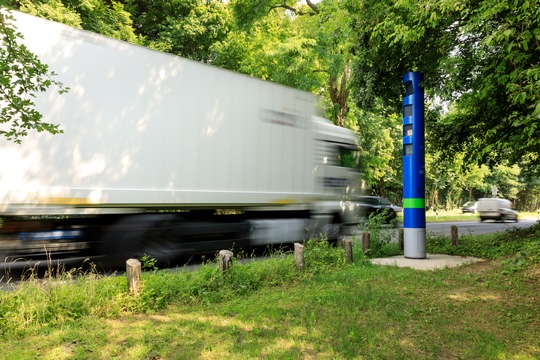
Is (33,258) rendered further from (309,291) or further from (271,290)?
(309,291)

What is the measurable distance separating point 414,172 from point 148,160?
19.4 ft

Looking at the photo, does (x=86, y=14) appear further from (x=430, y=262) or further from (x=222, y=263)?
(x=430, y=262)

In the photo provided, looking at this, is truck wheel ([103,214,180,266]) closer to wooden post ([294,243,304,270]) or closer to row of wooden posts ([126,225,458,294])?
row of wooden posts ([126,225,458,294])

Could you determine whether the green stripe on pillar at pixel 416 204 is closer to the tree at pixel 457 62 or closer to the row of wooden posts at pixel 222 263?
the tree at pixel 457 62

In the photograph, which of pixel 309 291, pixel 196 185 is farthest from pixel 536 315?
pixel 196 185

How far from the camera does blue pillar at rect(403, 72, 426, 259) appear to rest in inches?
360

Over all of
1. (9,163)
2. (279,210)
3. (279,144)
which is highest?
(279,144)

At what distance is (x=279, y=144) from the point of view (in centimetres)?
932

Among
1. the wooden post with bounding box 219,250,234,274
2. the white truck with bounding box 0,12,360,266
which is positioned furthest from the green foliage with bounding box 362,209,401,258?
the wooden post with bounding box 219,250,234,274

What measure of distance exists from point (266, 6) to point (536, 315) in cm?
1684

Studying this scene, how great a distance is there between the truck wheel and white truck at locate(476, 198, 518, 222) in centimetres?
2632

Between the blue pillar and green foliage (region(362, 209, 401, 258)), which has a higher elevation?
the blue pillar

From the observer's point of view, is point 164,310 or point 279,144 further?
point 279,144

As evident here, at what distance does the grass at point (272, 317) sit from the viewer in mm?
3832
